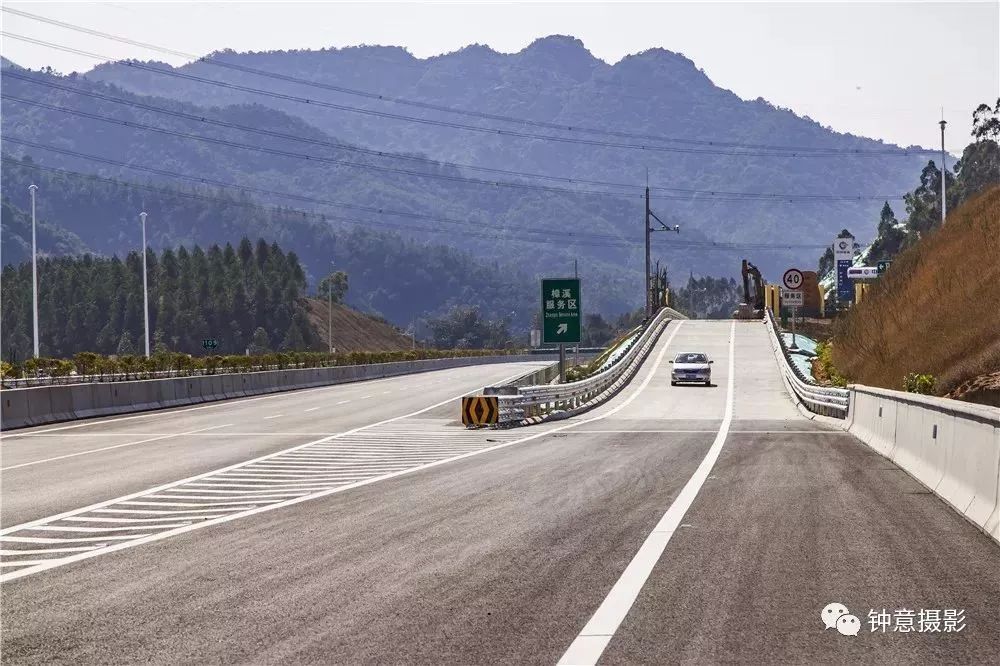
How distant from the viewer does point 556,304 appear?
136 feet

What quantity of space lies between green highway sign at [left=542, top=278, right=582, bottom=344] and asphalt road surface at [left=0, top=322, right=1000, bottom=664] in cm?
2009

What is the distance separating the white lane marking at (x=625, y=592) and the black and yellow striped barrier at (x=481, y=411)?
51.6 ft

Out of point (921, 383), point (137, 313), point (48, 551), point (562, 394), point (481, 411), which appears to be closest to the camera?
point (48, 551)

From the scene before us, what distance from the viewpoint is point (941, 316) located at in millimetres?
47094

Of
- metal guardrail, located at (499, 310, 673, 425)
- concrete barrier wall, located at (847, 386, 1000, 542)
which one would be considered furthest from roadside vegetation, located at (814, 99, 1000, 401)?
concrete barrier wall, located at (847, 386, 1000, 542)

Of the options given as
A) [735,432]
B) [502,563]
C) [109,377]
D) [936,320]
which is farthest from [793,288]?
[502,563]

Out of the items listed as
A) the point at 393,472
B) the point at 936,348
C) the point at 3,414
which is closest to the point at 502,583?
the point at 393,472

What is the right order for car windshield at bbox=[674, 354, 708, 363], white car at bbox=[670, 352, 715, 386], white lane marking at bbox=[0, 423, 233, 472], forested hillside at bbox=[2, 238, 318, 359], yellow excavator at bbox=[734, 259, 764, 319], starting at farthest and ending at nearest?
forested hillside at bbox=[2, 238, 318, 359] → yellow excavator at bbox=[734, 259, 764, 319] → car windshield at bbox=[674, 354, 708, 363] → white car at bbox=[670, 352, 715, 386] → white lane marking at bbox=[0, 423, 233, 472]

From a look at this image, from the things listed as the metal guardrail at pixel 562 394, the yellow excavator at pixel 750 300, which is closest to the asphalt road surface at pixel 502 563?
the metal guardrail at pixel 562 394

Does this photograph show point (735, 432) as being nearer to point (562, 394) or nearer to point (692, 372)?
point (562, 394)

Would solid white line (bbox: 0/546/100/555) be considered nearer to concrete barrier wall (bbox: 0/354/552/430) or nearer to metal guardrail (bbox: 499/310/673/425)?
metal guardrail (bbox: 499/310/673/425)

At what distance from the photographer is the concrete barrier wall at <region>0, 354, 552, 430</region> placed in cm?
3291

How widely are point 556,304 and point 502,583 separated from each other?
32710 millimetres

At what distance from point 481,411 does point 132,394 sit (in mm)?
14822
